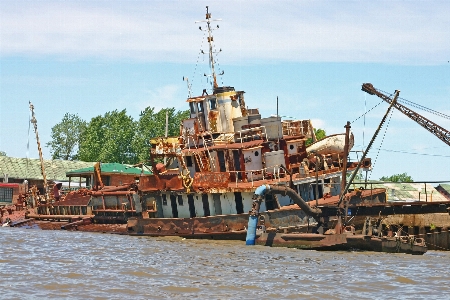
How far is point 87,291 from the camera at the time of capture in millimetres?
19828

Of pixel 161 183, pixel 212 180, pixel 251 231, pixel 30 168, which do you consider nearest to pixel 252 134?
pixel 212 180

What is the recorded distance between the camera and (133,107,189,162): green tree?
282 ft

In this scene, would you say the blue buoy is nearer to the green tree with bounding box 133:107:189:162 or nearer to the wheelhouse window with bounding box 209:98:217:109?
the wheelhouse window with bounding box 209:98:217:109

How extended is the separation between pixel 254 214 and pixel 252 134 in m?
7.02

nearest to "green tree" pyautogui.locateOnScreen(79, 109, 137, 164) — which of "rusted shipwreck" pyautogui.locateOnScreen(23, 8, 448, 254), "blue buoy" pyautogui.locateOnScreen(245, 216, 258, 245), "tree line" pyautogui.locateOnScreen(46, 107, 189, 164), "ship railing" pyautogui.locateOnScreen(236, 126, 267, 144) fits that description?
"tree line" pyautogui.locateOnScreen(46, 107, 189, 164)

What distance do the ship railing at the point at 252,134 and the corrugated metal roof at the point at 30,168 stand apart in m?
36.4

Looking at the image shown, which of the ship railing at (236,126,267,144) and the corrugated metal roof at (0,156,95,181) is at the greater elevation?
the corrugated metal roof at (0,156,95,181)

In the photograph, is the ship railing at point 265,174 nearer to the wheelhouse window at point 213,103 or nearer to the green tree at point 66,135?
the wheelhouse window at point 213,103

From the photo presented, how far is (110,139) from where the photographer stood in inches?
3504

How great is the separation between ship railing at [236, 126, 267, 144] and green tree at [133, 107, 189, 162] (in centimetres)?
4594

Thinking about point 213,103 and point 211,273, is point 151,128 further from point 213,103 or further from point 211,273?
point 211,273

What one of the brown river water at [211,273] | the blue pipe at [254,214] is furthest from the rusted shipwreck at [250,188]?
the brown river water at [211,273]

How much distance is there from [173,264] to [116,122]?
66.2 m

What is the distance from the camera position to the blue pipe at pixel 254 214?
3319 centimetres
